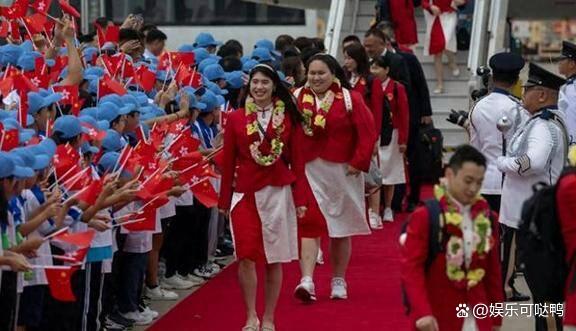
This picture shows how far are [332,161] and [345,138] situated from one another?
21cm

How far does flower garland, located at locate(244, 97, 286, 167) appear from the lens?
11.2 meters

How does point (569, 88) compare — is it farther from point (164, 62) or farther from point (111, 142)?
point (111, 142)

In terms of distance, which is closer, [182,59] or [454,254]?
[454,254]

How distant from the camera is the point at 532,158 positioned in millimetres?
10570

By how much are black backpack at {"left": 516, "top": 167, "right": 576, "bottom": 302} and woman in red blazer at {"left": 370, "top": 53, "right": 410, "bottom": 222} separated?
8.25 metres

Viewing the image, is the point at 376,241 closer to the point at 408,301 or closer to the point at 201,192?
the point at 201,192

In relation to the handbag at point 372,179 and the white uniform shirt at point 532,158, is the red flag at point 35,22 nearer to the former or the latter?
the handbag at point 372,179

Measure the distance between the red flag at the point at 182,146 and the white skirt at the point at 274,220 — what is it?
0.65 meters

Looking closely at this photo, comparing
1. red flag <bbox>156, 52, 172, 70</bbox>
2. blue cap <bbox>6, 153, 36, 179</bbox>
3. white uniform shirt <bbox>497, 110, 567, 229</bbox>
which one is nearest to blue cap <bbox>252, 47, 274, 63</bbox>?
red flag <bbox>156, 52, 172, 70</bbox>

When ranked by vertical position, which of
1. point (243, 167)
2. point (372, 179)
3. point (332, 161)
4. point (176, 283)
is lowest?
point (176, 283)

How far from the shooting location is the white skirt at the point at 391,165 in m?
17.3

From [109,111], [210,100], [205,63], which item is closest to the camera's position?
[109,111]

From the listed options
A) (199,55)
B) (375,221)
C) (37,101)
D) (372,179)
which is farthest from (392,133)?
(37,101)

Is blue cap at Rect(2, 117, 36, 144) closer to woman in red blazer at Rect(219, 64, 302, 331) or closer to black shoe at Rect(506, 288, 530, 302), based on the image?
woman in red blazer at Rect(219, 64, 302, 331)
